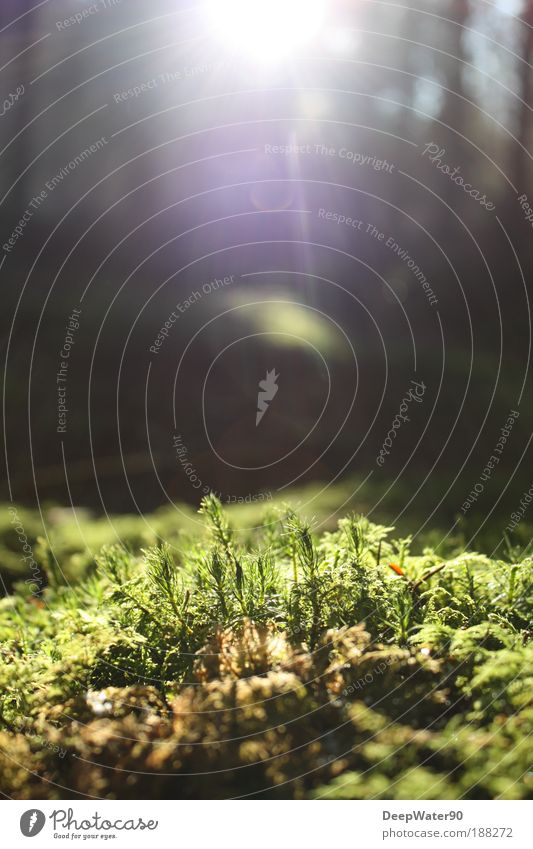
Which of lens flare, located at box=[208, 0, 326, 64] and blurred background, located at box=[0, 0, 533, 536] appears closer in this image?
lens flare, located at box=[208, 0, 326, 64]

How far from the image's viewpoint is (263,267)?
11.7 metres

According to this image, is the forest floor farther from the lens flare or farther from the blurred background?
the lens flare

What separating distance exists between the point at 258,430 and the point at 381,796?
6187 millimetres

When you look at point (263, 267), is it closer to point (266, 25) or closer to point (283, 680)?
point (266, 25)

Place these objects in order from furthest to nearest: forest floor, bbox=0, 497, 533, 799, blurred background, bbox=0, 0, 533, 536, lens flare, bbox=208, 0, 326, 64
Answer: blurred background, bbox=0, 0, 533, 536, lens flare, bbox=208, 0, 326, 64, forest floor, bbox=0, 497, 533, 799

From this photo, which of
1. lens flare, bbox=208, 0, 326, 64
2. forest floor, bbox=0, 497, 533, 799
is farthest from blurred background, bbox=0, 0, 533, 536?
forest floor, bbox=0, 497, 533, 799

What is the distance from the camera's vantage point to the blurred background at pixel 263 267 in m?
6.73

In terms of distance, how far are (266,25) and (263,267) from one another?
253 inches

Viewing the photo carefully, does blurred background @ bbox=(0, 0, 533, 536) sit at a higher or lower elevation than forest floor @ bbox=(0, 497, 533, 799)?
higher

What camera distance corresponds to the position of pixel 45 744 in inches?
77.1

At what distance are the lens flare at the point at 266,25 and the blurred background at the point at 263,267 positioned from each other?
54mm

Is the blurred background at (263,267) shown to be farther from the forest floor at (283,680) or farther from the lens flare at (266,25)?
the forest floor at (283,680)

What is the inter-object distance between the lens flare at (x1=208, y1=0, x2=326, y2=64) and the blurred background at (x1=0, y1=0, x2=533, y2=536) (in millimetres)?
54

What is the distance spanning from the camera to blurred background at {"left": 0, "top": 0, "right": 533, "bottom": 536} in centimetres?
673
